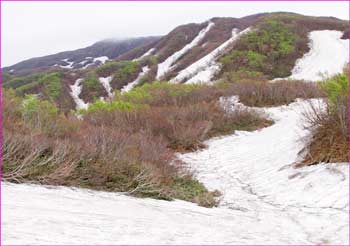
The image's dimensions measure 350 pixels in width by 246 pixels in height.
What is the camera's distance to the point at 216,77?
2869 centimetres

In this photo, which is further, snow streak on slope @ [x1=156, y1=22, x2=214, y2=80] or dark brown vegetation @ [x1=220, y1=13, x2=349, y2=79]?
snow streak on slope @ [x1=156, y1=22, x2=214, y2=80]

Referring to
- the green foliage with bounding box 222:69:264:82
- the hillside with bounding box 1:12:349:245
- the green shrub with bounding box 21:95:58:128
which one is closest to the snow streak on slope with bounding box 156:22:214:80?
the green foliage with bounding box 222:69:264:82

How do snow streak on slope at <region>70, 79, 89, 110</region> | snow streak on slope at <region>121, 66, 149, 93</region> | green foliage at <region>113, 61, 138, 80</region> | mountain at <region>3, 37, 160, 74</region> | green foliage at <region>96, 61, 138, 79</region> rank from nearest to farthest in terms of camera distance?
snow streak on slope at <region>70, 79, 89, 110</region>, snow streak on slope at <region>121, 66, 149, 93</region>, green foliage at <region>113, 61, 138, 80</region>, green foliage at <region>96, 61, 138, 79</region>, mountain at <region>3, 37, 160, 74</region>

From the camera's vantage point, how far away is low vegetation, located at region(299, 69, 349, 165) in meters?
6.59

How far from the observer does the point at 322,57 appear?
2970 centimetres

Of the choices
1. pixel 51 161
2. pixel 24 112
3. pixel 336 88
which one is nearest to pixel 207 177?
pixel 336 88

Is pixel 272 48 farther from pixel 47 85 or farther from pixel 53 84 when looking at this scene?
pixel 47 85

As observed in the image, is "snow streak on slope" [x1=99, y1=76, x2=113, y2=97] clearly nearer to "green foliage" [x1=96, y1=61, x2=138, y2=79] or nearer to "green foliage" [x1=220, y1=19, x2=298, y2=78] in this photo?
"green foliage" [x1=96, y1=61, x2=138, y2=79]

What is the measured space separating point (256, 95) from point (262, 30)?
18.2m

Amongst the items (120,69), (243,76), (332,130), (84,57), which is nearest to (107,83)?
(120,69)

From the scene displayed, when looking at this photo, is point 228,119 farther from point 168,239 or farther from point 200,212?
point 168,239

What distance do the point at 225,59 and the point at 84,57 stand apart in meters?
53.0

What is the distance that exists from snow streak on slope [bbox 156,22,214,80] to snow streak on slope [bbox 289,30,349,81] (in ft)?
40.6

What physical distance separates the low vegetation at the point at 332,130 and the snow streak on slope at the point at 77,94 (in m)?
26.7
